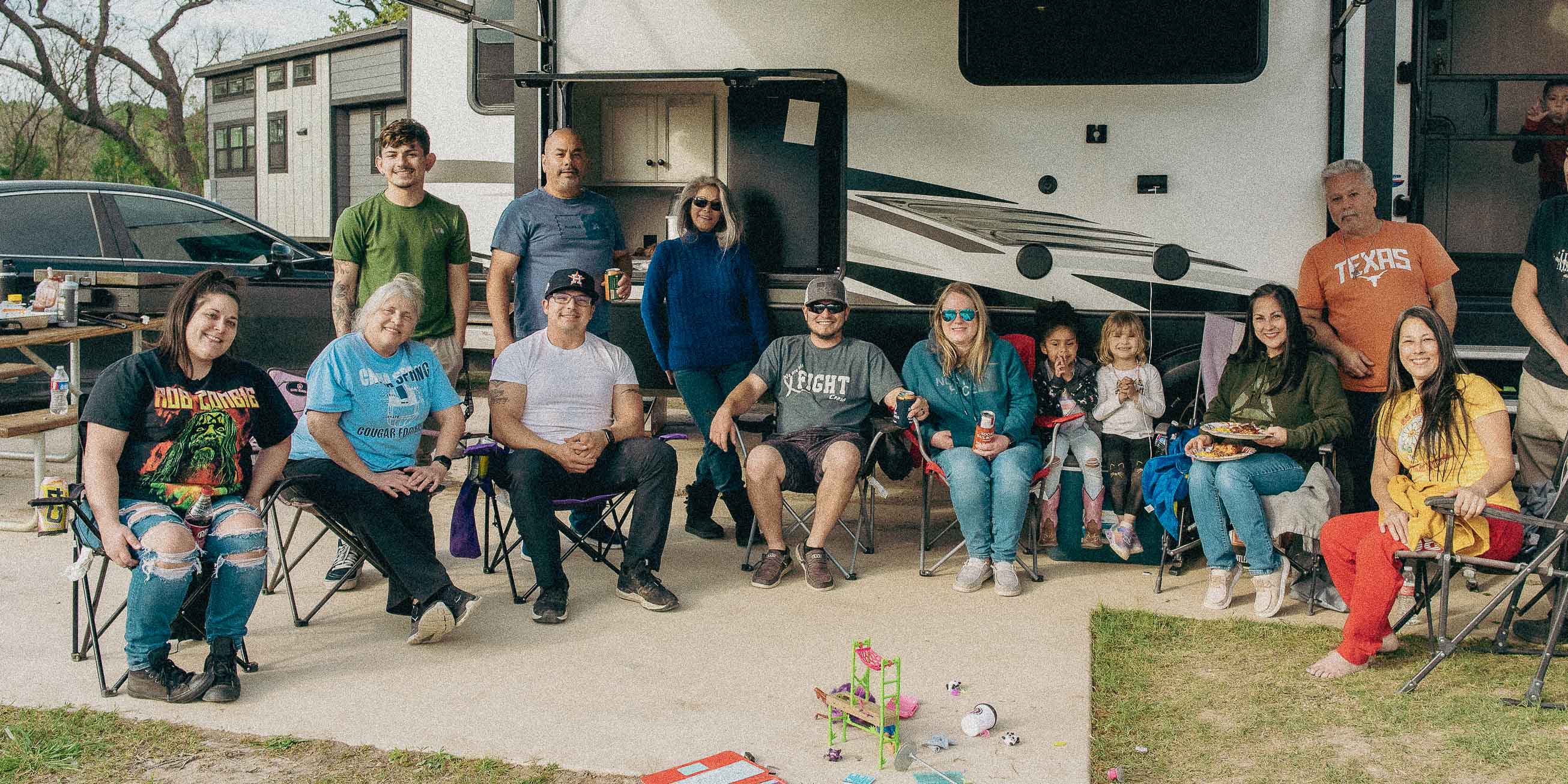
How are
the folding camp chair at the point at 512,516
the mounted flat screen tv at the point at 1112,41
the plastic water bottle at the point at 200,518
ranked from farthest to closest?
the mounted flat screen tv at the point at 1112,41 → the folding camp chair at the point at 512,516 → the plastic water bottle at the point at 200,518

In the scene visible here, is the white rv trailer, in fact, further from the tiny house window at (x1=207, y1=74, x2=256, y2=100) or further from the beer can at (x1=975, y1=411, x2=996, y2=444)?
the tiny house window at (x1=207, y1=74, x2=256, y2=100)

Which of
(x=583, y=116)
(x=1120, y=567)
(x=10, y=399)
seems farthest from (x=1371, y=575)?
(x=10, y=399)

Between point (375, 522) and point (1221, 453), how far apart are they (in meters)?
2.43

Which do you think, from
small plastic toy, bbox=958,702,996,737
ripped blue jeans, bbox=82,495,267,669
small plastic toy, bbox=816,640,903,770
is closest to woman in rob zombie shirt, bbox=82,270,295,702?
ripped blue jeans, bbox=82,495,267,669

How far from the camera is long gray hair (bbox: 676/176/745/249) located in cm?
457

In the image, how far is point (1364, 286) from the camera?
4.07 meters

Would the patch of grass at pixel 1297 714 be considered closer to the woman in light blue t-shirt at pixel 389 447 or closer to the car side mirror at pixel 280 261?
the woman in light blue t-shirt at pixel 389 447

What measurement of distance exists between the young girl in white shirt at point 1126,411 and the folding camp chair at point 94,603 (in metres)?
2.68

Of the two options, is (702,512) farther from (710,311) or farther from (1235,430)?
(1235,430)

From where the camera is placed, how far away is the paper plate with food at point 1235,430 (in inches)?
151

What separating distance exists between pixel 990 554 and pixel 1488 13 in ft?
11.8

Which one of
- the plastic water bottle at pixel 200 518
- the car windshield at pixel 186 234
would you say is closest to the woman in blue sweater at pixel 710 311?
the plastic water bottle at pixel 200 518

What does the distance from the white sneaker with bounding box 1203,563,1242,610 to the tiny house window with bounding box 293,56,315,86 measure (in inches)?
418

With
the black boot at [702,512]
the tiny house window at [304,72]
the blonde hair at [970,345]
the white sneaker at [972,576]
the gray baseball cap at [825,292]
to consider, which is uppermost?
the tiny house window at [304,72]
